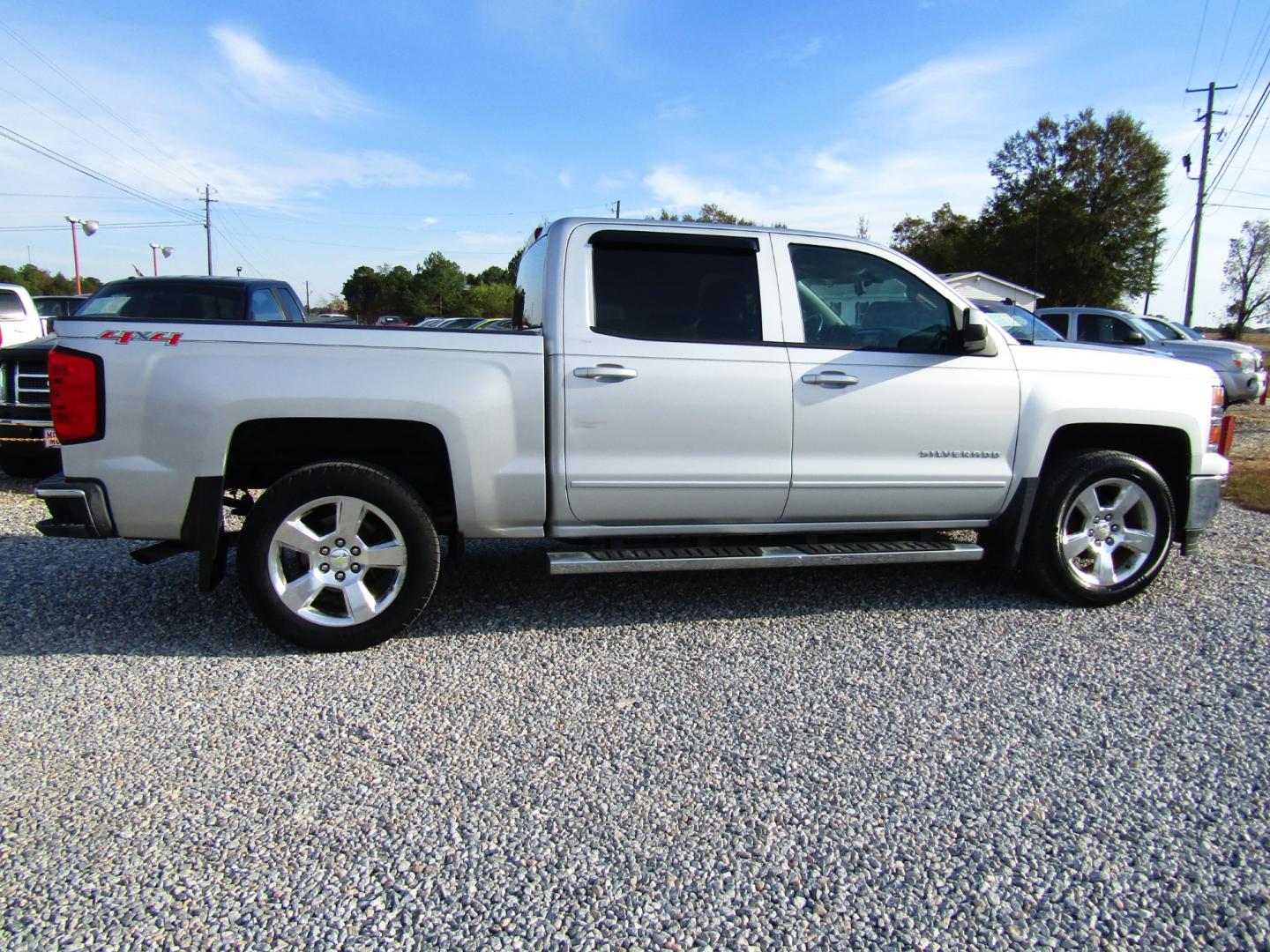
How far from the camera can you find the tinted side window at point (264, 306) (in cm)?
830

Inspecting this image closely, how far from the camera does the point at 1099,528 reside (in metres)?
4.50

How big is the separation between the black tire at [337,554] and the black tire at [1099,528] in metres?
3.15

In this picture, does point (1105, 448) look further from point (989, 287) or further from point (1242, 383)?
point (989, 287)

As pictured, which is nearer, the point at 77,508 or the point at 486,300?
the point at 77,508

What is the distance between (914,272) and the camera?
436 centimetres

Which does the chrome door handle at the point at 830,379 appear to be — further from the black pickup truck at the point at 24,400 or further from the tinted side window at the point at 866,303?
the black pickup truck at the point at 24,400

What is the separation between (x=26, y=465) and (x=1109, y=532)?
29.7 ft

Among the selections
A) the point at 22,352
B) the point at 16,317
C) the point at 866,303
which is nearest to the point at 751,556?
the point at 866,303

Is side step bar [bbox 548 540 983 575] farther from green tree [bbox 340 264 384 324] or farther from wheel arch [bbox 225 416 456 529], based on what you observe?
green tree [bbox 340 264 384 324]

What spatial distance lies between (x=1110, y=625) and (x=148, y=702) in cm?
444

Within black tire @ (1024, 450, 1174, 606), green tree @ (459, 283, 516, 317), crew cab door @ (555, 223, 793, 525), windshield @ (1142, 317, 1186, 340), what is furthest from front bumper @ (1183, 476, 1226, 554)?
green tree @ (459, 283, 516, 317)

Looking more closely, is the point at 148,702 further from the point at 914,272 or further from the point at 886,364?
the point at 914,272

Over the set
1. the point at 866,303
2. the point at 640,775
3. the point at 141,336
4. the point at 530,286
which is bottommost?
the point at 640,775

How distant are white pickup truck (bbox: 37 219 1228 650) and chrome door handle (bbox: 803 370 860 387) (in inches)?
0.5
